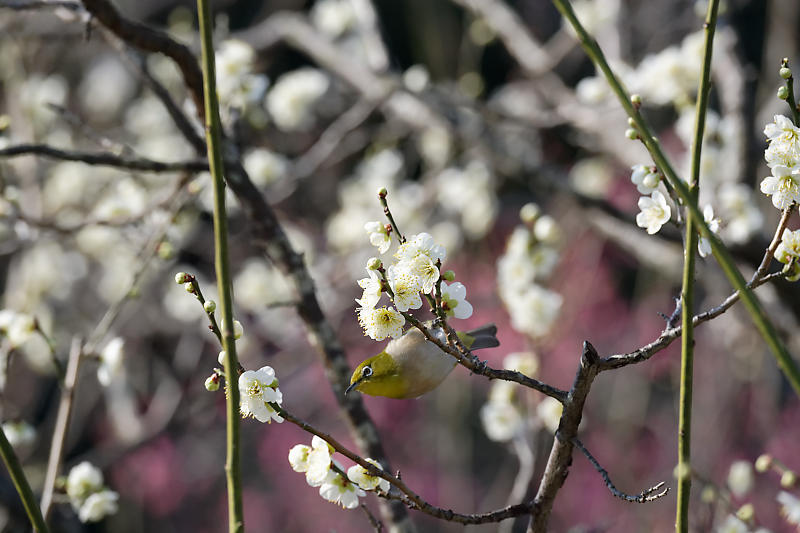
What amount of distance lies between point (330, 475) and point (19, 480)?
0.32 m

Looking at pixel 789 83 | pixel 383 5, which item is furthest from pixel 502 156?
pixel 383 5

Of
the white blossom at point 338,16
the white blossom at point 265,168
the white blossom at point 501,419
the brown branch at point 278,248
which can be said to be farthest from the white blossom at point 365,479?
the white blossom at point 338,16

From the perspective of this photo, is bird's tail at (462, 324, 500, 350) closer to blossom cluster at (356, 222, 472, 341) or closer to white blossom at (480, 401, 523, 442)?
blossom cluster at (356, 222, 472, 341)

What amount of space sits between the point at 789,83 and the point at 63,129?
3.54 meters

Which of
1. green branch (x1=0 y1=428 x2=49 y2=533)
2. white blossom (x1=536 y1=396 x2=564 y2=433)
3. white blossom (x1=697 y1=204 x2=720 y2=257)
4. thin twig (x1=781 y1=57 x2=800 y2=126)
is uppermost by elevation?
white blossom (x1=536 y1=396 x2=564 y2=433)

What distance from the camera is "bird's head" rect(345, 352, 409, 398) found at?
1019 mm

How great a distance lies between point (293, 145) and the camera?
495 cm

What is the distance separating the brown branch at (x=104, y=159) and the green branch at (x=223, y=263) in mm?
658

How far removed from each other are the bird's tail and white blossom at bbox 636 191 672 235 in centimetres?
28

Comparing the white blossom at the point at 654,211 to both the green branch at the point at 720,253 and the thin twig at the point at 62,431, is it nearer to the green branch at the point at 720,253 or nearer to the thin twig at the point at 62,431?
the green branch at the point at 720,253

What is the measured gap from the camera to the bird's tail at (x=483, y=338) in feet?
3.74

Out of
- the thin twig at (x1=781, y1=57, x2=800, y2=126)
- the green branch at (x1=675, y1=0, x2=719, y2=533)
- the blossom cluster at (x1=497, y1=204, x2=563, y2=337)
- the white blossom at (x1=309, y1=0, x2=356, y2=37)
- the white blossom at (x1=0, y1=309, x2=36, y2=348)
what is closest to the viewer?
the green branch at (x1=675, y1=0, x2=719, y2=533)

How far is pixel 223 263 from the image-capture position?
67cm

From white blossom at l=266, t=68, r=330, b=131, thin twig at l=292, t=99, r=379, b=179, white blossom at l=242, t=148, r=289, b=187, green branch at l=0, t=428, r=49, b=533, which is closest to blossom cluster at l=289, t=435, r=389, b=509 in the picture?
green branch at l=0, t=428, r=49, b=533
